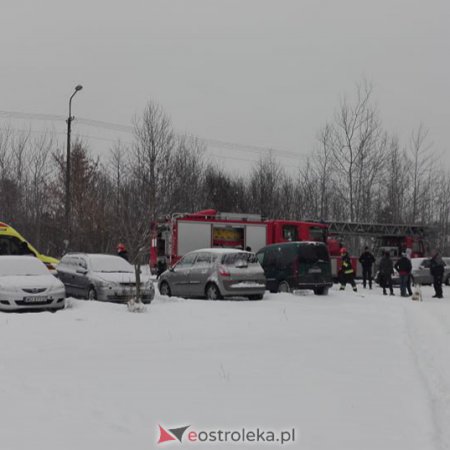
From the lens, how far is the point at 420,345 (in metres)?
11.3

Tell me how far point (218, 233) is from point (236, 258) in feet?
32.2

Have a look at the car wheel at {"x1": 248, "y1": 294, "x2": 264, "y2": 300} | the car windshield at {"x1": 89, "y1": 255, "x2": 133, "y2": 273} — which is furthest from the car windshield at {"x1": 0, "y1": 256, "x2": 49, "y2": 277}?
the car wheel at {"x1": 248, "y1": 294, "x2": 264, "y2": 300}

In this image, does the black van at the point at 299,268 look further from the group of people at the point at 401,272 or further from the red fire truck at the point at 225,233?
the red fire truck at the point at 225,233

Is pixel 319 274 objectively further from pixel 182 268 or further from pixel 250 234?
pixel 250 234

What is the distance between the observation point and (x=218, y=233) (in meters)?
28.5

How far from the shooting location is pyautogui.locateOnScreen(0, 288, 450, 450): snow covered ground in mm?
5793

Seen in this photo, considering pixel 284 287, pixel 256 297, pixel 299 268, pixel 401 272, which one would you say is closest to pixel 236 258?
pixel 256 297

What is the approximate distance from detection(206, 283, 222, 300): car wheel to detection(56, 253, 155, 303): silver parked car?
185 cm

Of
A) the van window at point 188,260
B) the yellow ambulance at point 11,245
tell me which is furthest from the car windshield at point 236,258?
the yellow ambulance at point 11,245

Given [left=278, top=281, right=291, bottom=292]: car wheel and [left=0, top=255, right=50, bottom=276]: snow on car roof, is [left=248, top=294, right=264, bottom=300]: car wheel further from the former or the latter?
[left=0, top=255, right=50, bottom=276]: snow on car roof

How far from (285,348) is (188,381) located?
9.37 feet

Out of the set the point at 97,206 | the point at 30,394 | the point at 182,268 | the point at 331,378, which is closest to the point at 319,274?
the point at 182,268

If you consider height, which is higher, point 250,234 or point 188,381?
point 250,234

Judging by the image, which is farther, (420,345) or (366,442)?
(420,345)
